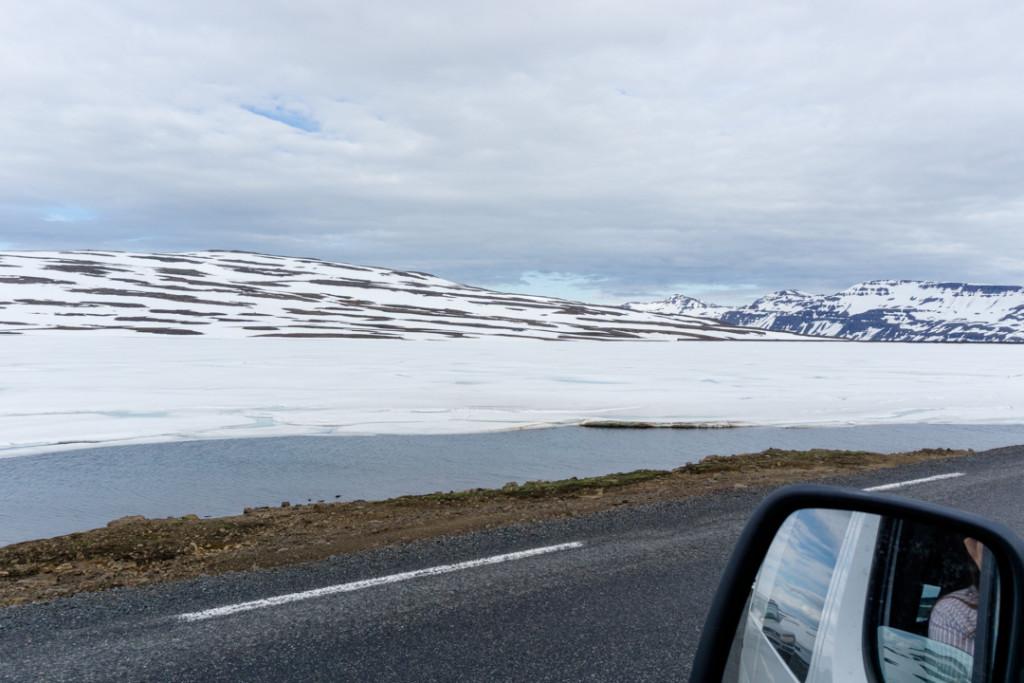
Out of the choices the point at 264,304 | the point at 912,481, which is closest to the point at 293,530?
the point at 912,481

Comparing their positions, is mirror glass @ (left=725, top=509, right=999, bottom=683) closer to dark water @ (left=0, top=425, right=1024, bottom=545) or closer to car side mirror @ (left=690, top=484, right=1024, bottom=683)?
car side mirror @ (left=690, top=484, right=1024, bottom=683)

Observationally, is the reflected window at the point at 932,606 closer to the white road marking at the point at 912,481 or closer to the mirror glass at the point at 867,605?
the mirror glass at the point at 867,605

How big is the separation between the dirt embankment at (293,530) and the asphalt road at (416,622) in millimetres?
526

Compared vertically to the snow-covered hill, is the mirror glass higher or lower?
lower

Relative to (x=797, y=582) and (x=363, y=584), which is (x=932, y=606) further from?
(x=363, y=584)

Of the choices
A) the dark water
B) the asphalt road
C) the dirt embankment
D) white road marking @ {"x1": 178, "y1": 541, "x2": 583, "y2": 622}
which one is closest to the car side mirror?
the asphalt road

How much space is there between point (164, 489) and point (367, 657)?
834cm

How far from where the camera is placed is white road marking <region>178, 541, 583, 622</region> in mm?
4812

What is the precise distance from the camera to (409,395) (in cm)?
2203

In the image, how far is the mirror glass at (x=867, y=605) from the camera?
5.44 ft

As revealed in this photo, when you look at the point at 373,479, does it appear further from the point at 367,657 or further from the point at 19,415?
the point at 19,415

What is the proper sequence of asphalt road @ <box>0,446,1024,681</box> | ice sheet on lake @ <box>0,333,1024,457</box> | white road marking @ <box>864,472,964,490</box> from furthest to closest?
ice sheet on lake @ <box>0,333,1024,457</box> < white road marking @ <box>864,472,964,490</box> < asphalt road @ <box>0,446,1024,681</box>

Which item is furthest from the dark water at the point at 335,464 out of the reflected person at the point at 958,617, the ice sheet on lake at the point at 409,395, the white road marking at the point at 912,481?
the reflected person at the point at 958,617

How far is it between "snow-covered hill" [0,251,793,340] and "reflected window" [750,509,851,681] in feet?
193
